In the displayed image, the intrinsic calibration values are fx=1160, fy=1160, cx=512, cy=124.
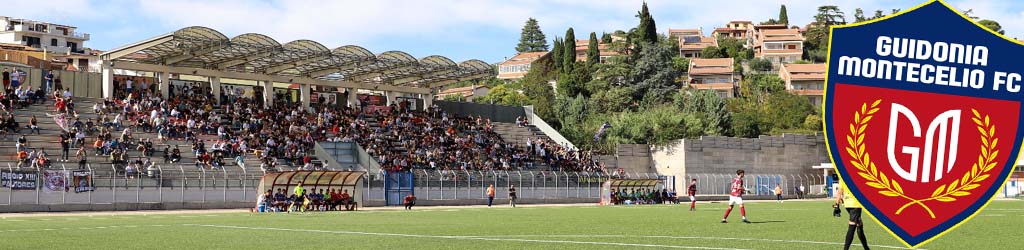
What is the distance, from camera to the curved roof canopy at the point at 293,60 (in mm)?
57562

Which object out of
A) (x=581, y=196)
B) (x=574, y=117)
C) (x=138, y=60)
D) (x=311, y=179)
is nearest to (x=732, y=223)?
(x=311, y=179)

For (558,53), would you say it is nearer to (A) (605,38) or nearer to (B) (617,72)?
(A) (605,38)

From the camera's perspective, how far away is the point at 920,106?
23.4ft

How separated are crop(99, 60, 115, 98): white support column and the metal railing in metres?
11.4

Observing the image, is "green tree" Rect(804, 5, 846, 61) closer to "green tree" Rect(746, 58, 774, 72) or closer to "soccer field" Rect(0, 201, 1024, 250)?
"green tree" Rect(746, 58, 774, 72)

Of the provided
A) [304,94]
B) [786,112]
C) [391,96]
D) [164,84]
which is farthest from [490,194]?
[786,112]

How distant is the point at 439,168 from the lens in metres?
62.3

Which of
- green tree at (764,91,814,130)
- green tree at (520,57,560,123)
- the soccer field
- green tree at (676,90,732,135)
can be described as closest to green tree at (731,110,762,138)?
green tree at (676,90,732,135)

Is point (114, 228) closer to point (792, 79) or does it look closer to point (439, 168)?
point (439, 168)

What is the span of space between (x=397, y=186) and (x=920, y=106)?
47.6m

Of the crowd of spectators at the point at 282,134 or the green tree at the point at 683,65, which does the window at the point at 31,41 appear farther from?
the crowd of spectators at the point at 282,134

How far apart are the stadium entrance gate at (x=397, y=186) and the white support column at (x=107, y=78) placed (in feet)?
50.3

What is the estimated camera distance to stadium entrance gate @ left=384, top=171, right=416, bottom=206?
53469mm

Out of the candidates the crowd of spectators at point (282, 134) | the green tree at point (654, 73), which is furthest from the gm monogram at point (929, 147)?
the green tree at point (654, 73)
